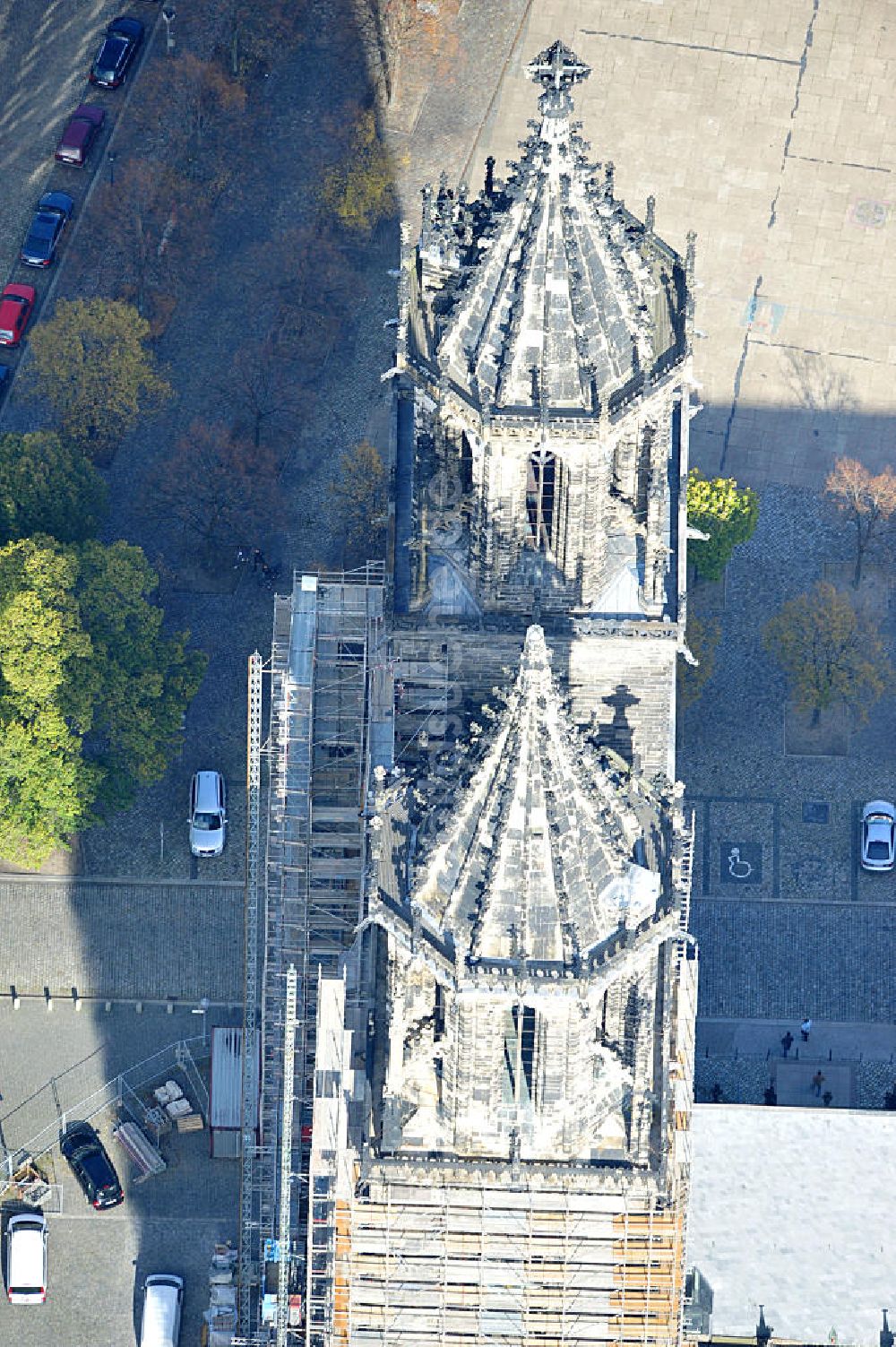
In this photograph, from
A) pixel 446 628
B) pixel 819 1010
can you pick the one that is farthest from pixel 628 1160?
pixel 819 1010

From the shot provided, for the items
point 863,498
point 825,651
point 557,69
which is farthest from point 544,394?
point 863,498

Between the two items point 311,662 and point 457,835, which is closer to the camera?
point 457,835

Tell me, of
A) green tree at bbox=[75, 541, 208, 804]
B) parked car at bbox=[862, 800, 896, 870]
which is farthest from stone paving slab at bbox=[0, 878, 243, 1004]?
parked car at bbox=[862, 800, 896, 870]

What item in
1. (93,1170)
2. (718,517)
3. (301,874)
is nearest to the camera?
(301,874)

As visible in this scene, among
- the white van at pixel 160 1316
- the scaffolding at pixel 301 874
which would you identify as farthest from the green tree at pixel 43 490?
the white van at pixel 160 1316

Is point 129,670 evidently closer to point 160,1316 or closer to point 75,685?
point 75,685

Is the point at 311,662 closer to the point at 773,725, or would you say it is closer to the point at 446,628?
the point at 446,628
